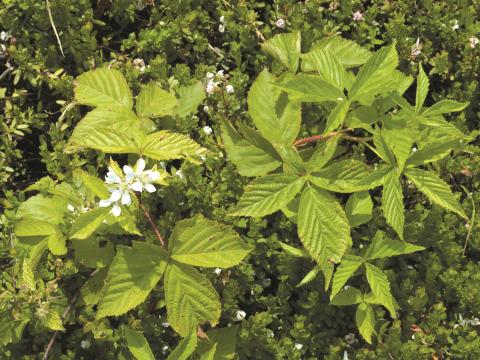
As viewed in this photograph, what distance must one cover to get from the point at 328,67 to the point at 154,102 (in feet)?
3.28

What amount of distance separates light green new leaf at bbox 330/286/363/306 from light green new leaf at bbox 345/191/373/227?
36 cm

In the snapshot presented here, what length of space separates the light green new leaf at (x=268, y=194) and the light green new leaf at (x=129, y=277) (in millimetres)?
457

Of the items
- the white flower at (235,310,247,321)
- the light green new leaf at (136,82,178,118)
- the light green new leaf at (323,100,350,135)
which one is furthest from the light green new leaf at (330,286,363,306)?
the light green new leaf at (136,82,178,118)

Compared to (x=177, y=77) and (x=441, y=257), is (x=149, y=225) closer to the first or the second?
(x=177, y=77)

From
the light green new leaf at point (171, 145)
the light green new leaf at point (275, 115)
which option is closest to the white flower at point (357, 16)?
the light green new leaf at point (275, 115)

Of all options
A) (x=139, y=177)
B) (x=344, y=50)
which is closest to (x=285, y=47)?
(x=344, y=50)

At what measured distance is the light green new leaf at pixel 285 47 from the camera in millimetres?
3271

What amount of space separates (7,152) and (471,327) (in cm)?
285

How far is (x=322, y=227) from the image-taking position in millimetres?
2641

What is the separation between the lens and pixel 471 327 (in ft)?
10.6

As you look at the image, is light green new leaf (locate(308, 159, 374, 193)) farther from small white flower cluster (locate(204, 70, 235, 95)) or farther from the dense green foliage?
small white flower cluster (locate(204, 70, 235, 95))

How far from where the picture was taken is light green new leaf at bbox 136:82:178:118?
3199 mm

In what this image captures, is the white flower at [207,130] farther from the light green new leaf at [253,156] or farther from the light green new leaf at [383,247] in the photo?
the light green new leaf at [383,247]

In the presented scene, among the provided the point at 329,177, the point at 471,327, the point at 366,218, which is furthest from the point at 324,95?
the point at 471,327
